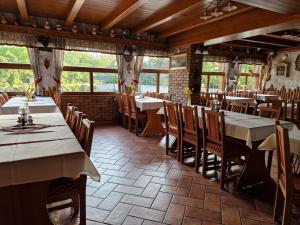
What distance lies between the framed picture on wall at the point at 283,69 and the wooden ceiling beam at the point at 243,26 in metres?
4.27

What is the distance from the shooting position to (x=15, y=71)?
506 cm

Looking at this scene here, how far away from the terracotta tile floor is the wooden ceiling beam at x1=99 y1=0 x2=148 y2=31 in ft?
8.18

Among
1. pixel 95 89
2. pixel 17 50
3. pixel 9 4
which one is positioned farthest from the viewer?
pixel 95 89

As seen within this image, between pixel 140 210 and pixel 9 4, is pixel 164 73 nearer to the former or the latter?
pixel 9 4

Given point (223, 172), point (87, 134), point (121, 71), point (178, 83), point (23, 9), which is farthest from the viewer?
point (178, 83)

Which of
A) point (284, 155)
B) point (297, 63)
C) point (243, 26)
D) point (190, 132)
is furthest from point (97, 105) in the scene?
point (297, 63)

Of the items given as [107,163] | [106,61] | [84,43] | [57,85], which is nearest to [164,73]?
[106,61]

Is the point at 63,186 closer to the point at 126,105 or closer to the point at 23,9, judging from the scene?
the point at 126,105

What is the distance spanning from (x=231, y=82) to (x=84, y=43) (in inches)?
209

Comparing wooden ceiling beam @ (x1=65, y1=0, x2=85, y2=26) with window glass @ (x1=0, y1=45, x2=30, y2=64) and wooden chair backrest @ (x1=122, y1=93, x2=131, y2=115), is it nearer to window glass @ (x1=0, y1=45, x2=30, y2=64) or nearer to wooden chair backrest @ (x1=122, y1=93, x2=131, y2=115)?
window glass @ (x1=0, y1=45, x2=30, y2=64)

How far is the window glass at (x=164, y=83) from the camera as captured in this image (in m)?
6.90

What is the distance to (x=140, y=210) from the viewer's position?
80.3 inches

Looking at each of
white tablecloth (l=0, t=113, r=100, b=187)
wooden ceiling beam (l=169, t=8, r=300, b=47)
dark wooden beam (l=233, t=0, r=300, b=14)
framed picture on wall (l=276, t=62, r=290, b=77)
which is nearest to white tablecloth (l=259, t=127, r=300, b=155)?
white tablecloth (l=0, t=113, r=100, b=187)

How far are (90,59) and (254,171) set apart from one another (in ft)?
15.7
